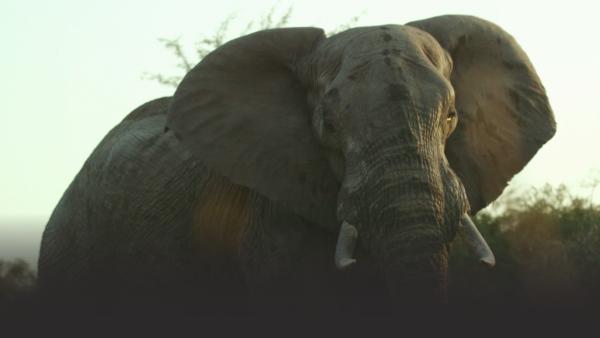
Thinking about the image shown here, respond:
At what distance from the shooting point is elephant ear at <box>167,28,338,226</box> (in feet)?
26.1

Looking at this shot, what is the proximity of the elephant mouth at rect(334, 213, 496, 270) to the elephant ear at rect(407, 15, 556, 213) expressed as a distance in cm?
73

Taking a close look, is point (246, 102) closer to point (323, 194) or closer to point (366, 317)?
point (323, 194)

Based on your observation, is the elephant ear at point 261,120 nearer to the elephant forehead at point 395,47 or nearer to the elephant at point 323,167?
the elephant at point 323,167

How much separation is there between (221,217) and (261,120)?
30.3 inches

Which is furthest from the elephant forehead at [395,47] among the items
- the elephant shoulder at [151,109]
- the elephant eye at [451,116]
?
the elephant shoulder at [151,109]

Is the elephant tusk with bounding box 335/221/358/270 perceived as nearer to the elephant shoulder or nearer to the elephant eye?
the elephant eye

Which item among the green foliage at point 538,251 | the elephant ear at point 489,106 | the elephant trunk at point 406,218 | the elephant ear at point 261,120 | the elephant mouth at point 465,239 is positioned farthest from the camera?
the green foliage at point 538,251

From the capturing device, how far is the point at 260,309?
8.10 metres

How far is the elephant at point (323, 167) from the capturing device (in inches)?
278

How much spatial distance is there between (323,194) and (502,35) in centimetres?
153

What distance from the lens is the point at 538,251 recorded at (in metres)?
14.5

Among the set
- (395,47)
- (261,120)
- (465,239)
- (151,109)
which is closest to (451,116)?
(395,47)

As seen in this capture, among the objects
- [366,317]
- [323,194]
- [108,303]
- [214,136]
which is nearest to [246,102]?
[214,136]

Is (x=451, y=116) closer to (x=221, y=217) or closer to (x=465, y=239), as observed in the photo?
(x=465, y=239)
